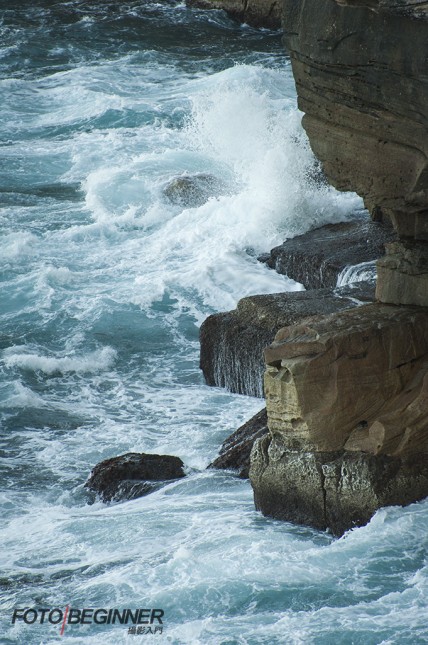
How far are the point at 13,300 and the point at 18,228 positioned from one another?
7.36ft

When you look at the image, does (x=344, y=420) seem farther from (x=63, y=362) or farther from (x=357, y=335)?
(x=63, y=362)

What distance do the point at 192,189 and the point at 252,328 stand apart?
20.0 ft

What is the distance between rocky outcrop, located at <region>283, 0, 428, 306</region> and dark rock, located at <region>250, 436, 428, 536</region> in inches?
64.6

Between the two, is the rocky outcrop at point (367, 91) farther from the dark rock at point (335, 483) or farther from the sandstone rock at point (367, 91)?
the dark rock at point (335, 483)

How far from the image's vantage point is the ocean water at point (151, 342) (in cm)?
661

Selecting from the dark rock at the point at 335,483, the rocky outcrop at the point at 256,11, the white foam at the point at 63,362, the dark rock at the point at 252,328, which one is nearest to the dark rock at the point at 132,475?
the dark rock at the point at 335,483

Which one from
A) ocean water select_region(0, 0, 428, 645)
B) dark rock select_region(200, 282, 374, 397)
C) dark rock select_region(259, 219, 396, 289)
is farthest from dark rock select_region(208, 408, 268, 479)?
dark rock select_region(259, 219, 396, 289)

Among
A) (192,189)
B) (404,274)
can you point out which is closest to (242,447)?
(404,274)

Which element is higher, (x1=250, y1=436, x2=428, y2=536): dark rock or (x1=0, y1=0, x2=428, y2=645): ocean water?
(x1=250, y1=436, x2=428, y2=536): dark rock

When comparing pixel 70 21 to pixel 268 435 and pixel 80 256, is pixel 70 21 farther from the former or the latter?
pixel 268 435

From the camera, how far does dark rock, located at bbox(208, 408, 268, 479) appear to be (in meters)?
8.46

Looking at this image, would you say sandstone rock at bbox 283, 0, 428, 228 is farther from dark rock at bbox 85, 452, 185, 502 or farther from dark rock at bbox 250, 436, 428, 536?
dark rock at bbox 85, 452, 185, 502

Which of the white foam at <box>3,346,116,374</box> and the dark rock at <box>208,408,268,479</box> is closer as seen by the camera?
the dark rock at <box>208,408,268,479</box>

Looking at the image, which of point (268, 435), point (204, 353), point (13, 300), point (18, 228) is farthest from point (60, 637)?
point (18, 228)
